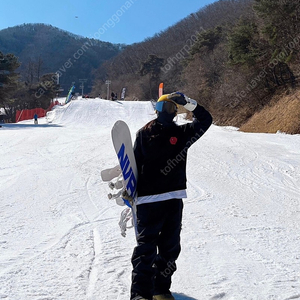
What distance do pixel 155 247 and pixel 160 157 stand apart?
723 millimetres

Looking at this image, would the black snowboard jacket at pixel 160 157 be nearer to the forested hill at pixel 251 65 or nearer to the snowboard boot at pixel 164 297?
the snowboard boot at pixel 164 297

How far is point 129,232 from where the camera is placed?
14.4 ft

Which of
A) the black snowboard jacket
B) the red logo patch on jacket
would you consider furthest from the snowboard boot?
the red logo patch on jacket

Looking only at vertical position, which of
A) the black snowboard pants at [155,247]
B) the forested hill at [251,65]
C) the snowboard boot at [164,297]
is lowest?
the snowboard boot at [164,297]

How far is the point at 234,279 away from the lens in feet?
10.1

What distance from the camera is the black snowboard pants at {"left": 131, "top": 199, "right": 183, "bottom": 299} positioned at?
2598 mm

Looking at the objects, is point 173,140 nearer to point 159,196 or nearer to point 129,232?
point 159,196

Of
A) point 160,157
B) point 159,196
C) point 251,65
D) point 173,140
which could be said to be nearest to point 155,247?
point 159,196

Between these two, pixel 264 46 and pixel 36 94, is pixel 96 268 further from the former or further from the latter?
pixel 36 94

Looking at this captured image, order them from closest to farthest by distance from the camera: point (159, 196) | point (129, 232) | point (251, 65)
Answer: point (159, 196)
point (129, 232)
point (251, 65)

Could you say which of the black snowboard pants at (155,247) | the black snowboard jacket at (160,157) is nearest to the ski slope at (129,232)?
the black snowboard pants at (155,247)

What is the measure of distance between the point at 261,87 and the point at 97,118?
1456 cm

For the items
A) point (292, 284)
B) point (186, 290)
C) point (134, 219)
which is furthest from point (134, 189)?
point (292, 284)

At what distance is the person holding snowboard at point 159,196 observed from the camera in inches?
104
